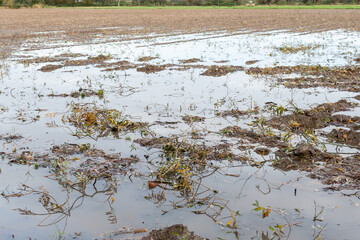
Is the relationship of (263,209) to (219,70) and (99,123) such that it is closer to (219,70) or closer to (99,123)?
(99,123)

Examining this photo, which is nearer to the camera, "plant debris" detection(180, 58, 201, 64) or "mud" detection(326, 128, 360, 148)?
"mud" detection(326, 128, 360, 148)

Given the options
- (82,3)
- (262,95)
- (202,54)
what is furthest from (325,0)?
(262,95)

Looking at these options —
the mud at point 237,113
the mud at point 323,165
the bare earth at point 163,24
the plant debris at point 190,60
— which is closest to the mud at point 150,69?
the plant debris at point 190,60

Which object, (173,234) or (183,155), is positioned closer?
(173,234)

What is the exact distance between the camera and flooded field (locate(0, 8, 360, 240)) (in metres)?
3.52

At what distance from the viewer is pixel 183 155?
16.0 feet

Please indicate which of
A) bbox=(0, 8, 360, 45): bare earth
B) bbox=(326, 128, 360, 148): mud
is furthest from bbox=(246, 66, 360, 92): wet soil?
bbox=(0, 8, 360, 45): bare earth

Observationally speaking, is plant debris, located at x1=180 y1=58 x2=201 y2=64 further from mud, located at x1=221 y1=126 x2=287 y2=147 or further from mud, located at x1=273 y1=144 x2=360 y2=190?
mud, located at x1=273 y1=144 x2=360 y2=190

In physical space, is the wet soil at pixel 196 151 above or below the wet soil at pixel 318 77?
below

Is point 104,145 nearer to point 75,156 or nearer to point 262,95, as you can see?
point 75,156

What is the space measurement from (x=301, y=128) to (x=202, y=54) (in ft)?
29.6

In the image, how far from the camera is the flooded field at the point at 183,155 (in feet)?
11.6

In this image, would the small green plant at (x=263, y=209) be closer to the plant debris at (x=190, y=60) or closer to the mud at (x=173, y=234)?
the mud at (x=173, y=234)

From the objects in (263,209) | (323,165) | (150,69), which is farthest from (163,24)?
(263,209)
